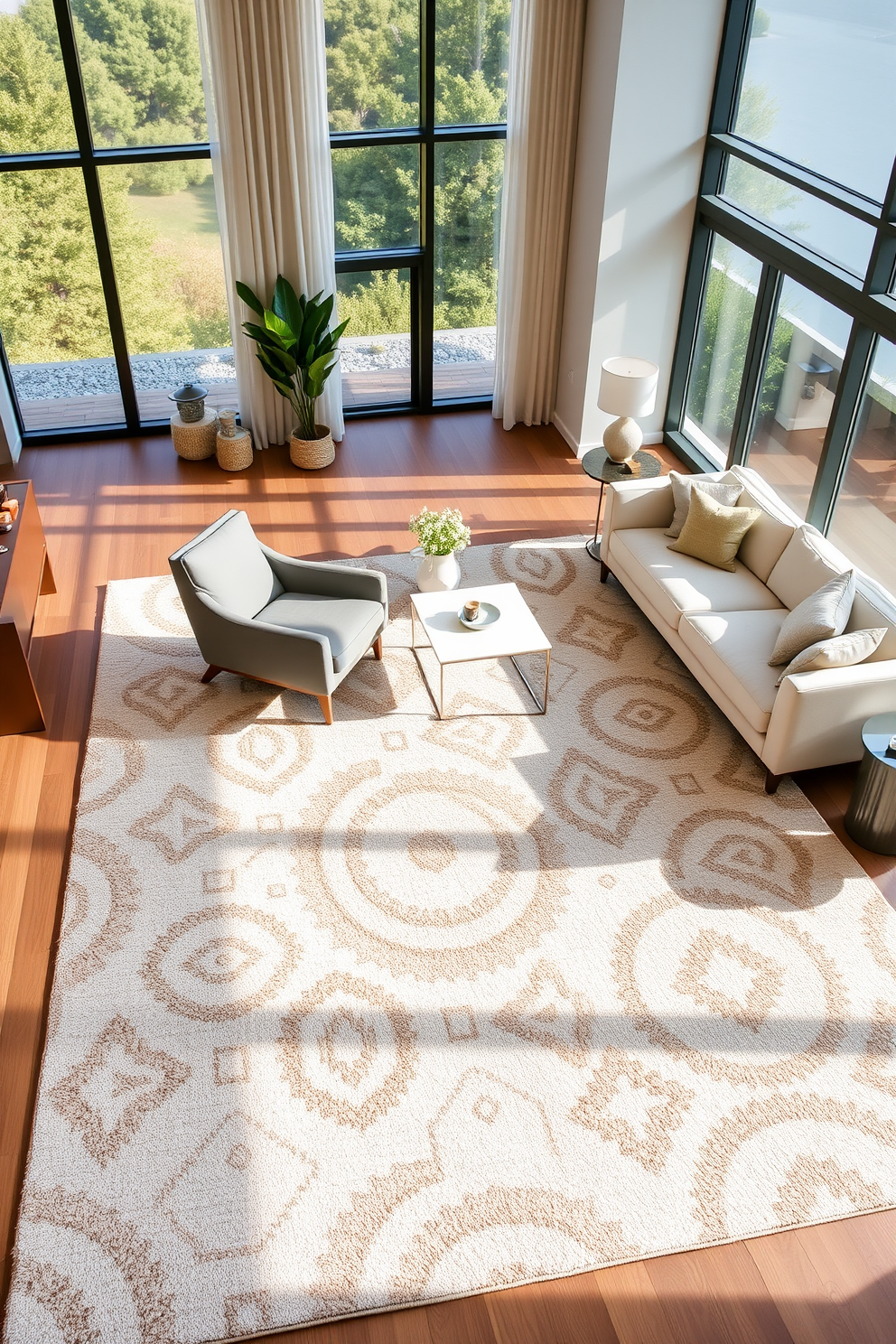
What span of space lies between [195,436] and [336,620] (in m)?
2.98

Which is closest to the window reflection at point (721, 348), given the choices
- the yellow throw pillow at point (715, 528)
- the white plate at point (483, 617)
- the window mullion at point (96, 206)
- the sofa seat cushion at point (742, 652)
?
the yellow throw pillow at point (715, 528)

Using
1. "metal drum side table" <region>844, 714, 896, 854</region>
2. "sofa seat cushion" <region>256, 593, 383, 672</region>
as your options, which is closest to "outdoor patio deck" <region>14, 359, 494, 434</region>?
"sofa seat cushion" <region>256, 593, 383, 672</region>

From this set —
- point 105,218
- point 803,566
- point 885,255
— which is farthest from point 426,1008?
point 105,218

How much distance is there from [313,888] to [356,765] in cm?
83

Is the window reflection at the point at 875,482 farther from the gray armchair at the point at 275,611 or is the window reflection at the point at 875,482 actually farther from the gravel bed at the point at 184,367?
the gravel bed at the point at 184,367

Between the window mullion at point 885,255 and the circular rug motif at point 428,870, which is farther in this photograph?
the window mullion at point 885,255

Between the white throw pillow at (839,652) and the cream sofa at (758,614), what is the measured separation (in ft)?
0.17

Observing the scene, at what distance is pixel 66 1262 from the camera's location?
350 centimetres

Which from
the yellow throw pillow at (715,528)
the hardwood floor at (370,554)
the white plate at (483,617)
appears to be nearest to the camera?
the hardwood floor at (370,554)

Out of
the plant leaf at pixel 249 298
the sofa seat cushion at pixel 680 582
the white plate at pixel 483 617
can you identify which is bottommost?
the white plate at pixel 483 617

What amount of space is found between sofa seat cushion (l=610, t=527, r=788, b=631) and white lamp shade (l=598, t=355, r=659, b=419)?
788mm

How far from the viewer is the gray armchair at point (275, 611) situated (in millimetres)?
5449

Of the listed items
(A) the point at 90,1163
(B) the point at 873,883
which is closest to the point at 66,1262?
(A) the point at 90,1163

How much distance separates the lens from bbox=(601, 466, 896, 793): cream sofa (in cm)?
498
